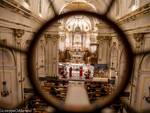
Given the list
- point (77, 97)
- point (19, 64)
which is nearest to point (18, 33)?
point (19, 64)

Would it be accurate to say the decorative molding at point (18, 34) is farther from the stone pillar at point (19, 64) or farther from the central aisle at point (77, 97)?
the central aisle at point (77, 97)

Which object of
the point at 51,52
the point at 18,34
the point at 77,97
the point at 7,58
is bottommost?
the point at 77,97

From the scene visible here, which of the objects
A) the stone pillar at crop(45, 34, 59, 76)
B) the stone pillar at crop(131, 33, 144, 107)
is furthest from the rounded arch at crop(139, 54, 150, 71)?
the stone pillar at crop(45, 34, 59, 76)

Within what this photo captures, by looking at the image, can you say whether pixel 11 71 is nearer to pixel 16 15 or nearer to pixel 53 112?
pixel 16 15

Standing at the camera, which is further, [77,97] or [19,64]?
[19,64]

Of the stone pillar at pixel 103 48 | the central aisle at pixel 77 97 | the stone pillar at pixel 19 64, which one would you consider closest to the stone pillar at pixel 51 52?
the stone pillar at pixel 103 48

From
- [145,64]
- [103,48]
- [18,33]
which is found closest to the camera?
[145,64]

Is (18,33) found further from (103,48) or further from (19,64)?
(103,48)

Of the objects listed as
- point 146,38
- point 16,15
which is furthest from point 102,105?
point 16,15

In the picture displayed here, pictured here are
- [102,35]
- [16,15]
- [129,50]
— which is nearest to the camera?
[129,50]

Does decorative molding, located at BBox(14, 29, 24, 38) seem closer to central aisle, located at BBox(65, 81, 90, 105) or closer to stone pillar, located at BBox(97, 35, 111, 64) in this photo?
central aisle, located at BBox(65, 81, 90, 105)

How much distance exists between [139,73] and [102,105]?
22.5 ft

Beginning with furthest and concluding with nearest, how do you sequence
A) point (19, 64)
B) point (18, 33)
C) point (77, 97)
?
point (19, 64) → point (18, 33) → point (77, 97)

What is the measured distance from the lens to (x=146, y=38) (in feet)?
24.3
